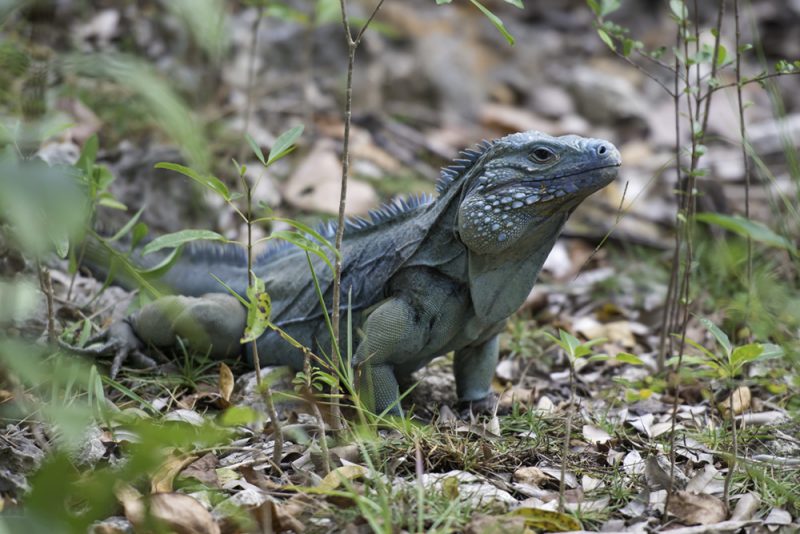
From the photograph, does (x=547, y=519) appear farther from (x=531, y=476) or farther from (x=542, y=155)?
(x=542, y=155)

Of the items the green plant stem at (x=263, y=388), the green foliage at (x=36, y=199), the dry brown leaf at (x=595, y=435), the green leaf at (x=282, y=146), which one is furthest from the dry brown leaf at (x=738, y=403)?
the green foliage at (x=36, y=199)

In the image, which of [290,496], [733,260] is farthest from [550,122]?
[290,496]

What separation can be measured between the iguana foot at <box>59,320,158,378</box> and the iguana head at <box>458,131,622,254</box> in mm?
2083

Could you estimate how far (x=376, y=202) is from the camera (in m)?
8.23

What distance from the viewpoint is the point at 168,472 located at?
12.3ft

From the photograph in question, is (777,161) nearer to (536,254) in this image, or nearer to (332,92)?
(332,92)

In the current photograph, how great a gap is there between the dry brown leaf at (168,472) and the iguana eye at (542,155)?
2.13 m

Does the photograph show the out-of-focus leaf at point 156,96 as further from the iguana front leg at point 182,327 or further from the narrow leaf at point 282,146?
the iguana front leg at point 182,327

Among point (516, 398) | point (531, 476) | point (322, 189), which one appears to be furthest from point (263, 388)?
point (322, 189)

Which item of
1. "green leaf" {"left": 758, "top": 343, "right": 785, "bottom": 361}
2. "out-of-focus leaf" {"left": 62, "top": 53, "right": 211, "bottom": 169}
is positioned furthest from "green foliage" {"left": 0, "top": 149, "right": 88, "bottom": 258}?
"green leaf" {"left": 758, "top": 343, "right": 785, "bottom": 361}

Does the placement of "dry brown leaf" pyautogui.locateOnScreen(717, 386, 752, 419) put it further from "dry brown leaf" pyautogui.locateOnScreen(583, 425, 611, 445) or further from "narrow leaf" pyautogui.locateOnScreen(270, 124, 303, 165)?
"narrow leaf" pyautogui.locateOnScreen(270, 124, 303, 165)

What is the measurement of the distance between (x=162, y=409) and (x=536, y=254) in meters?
2.13

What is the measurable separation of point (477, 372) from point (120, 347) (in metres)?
2.06

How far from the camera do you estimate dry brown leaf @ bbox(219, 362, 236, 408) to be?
491 centimetres
